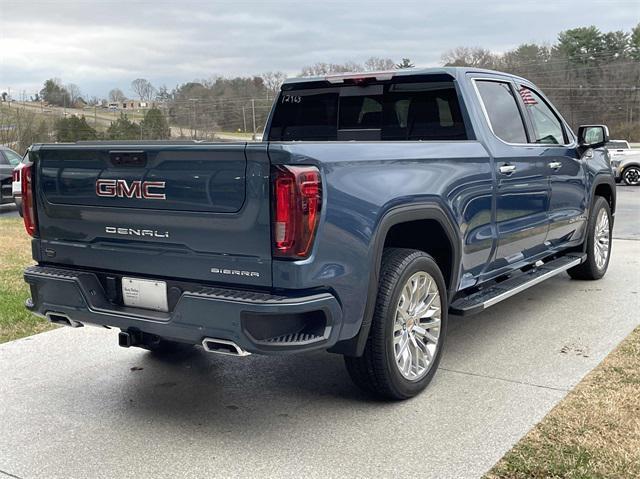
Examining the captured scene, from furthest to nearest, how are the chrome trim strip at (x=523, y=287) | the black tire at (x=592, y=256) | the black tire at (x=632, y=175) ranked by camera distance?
1. the black tire at (x=632, y=175)
2. the black tire at (x=592, y=256)
3. the chrome trim strip at (x=523, y=287)

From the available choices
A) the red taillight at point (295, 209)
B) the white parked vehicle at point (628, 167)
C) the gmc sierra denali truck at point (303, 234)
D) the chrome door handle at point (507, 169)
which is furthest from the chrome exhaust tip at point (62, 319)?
the white parked vehicle at point (628, 167)

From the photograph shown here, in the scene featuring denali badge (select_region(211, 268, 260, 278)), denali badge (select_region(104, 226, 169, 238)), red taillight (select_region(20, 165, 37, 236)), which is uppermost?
red taillight (select_region(20, 165, 37, 236))

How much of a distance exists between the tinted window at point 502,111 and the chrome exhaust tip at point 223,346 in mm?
2737

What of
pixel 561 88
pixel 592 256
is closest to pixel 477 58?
pixel 561 88

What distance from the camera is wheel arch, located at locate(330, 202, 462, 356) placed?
145 inches

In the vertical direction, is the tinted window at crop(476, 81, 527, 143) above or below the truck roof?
below

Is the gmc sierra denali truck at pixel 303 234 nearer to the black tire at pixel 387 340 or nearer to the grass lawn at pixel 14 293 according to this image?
the black tire at pixel 387 340

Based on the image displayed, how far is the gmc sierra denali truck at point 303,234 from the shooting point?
10.9ft

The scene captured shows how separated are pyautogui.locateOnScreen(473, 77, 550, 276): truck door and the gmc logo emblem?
8.10 feet

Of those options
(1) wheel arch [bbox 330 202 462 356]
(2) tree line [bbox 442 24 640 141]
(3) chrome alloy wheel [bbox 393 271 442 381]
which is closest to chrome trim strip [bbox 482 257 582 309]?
(1) wheel arch [bbox 330 202 462 356]

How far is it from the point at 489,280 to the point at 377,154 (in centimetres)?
188

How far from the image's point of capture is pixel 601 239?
7355 millimetres

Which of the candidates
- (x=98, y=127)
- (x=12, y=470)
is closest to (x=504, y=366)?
(x=12, y=470)

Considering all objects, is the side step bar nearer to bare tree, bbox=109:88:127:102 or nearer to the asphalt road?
the asphalt road
